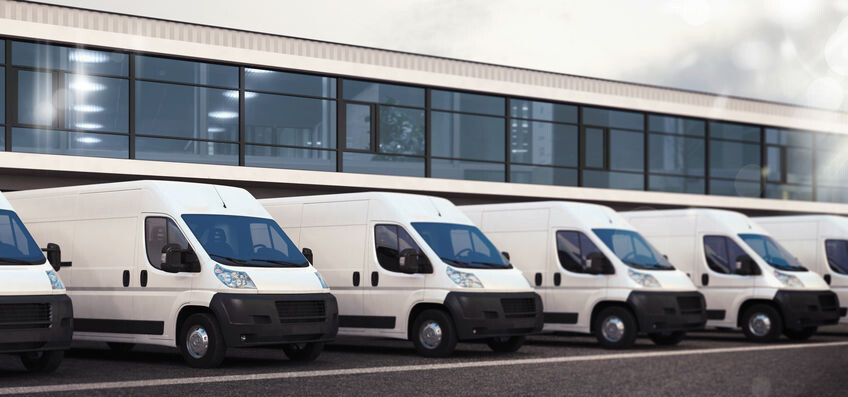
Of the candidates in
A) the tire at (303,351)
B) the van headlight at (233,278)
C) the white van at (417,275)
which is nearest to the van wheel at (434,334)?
the white van at (417,275)

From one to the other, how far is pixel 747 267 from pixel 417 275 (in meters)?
6.99

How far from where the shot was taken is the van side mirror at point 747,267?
64.8 feet

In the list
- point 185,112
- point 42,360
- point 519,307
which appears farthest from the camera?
point 185,112

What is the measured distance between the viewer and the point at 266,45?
25.8 metres

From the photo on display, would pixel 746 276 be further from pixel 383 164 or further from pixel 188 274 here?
pixel 188 274

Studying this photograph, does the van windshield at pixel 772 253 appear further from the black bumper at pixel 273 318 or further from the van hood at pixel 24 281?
the van hood at pixel 24 281

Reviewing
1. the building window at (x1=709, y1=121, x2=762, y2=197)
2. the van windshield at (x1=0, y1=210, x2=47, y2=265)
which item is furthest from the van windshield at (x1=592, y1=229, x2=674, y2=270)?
the building window at (x1=709, y1=121, x2=762, y2=197)

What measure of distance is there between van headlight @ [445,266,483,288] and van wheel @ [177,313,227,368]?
11.8 ft

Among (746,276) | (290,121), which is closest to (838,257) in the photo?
(746,276)

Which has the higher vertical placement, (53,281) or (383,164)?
(383,164)

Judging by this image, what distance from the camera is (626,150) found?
3241cm

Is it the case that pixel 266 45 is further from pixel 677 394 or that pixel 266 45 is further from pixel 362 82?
pixel 677 394

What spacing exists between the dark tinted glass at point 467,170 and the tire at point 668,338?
34.0 feet

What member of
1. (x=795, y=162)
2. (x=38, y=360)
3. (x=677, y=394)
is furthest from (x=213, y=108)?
(x=795, y=162)
